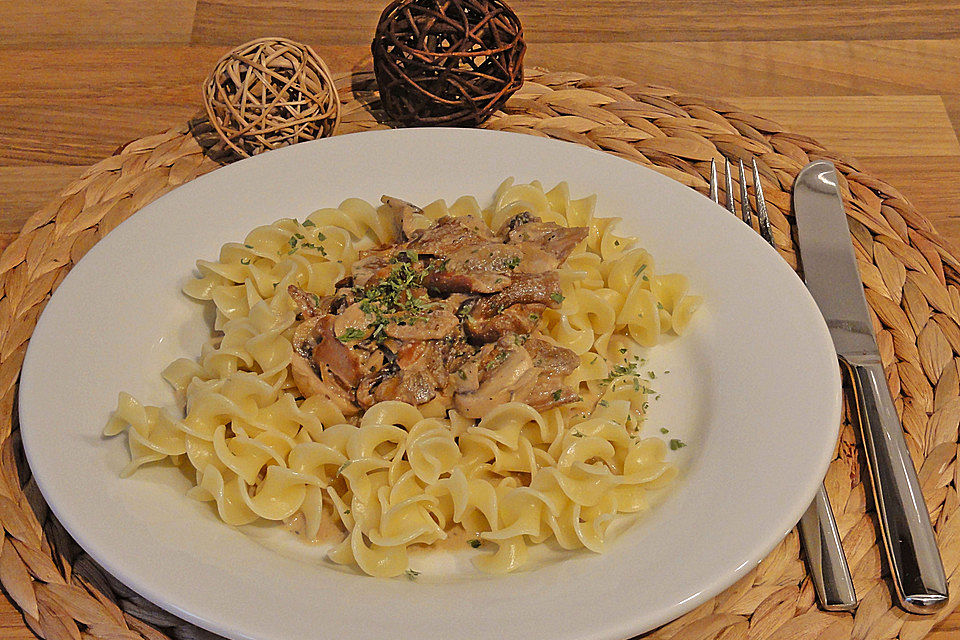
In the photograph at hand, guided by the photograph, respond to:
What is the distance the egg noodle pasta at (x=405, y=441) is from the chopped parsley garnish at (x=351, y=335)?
8.2 inches

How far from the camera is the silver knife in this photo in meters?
2.79

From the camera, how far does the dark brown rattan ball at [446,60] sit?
13.5ft

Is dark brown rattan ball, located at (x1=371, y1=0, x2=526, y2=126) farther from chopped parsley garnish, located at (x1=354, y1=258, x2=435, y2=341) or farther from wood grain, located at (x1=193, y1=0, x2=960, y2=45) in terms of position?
wood grain, located at (x1=193, y1=0, x2=960, y2=45)

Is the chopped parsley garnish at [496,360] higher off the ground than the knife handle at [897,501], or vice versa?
the knife handle at [897,501]

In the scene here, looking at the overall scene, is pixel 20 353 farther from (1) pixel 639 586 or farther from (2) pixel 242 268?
(1) pixel 639 586

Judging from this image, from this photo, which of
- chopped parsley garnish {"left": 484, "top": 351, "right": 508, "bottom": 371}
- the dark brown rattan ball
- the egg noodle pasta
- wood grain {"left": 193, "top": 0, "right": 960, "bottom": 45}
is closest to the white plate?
the egg noodle pasta

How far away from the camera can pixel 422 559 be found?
285cm

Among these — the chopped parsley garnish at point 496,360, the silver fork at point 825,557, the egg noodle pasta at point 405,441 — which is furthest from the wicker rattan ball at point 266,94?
the silver fork at point 825,557

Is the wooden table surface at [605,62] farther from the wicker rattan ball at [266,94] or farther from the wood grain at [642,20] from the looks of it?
the wicker rattan ball at [266,94]

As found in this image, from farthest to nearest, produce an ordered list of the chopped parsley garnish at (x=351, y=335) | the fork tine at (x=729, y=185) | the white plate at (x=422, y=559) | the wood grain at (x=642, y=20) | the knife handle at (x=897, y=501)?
the wood grain at (x=642, y=20)
the fork tine at (x=729, y=185)
the chopped parsley garnish at (x=351, y=335)
the knife handle at (x=897, y=501)
the white plate at (x=422, y=559)

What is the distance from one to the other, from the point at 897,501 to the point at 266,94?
10.1 feet

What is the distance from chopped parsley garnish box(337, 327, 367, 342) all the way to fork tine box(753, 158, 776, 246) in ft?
6.04

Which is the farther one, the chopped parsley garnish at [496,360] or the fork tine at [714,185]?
the fork tine at [714,185]

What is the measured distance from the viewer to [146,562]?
8.51 feet
